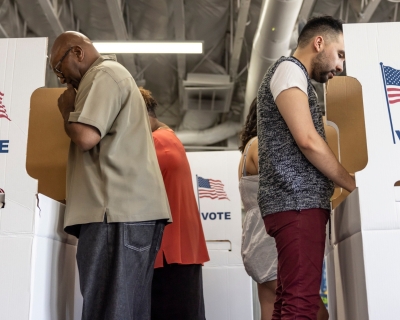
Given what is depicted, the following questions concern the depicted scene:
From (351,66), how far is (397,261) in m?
0.52

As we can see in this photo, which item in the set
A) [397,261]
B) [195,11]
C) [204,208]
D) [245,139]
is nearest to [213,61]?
[195,11]

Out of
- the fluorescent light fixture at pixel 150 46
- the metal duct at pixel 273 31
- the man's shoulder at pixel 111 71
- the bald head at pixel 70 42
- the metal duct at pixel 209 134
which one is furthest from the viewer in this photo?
the metal duct at pixel 209 134

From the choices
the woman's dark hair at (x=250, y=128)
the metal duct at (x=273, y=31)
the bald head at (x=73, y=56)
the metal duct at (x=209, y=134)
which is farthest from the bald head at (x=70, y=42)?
the metal duct at (x=209, y=134)

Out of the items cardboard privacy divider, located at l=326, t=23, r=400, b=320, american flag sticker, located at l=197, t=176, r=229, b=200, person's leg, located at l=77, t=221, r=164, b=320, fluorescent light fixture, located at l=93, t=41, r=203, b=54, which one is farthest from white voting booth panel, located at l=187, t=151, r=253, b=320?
person's leg, located at l=77, t=221, r=164, b=320

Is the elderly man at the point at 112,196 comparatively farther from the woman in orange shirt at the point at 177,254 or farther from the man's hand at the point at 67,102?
the woman in orange shirt at the point at 177,254

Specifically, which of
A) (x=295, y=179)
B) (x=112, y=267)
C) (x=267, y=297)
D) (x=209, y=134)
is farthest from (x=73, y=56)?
(x=209, y=134)

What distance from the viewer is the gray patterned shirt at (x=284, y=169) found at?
4.72 feet

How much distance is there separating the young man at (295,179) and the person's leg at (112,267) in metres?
0.35

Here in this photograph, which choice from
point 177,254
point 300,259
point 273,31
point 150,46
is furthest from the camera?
point 150,46

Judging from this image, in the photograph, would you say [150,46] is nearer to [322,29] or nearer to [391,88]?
[322,29]

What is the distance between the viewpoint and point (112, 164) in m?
1.50

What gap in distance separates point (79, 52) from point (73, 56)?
0.8 inches

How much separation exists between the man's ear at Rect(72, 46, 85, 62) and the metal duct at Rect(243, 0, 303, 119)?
2505mm

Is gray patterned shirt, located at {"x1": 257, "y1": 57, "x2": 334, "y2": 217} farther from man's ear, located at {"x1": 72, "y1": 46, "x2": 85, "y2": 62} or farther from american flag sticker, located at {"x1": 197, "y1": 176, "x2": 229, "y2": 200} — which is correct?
american flag sticker, located at {"x1": 197, "y1": 176, "x2": 229, "y2": 200}
